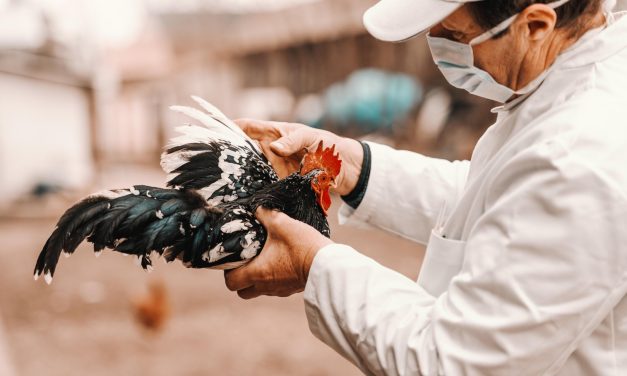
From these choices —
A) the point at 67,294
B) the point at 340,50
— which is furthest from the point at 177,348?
the point at 340,50

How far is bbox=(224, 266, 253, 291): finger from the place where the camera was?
1649mm

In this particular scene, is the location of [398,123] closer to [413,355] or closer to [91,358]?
[91,358]

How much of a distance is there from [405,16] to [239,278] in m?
0.81

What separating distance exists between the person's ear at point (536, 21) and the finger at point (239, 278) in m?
0.89

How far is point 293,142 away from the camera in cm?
193

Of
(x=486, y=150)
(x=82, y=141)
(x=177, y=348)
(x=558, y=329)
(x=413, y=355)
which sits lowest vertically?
(x=82, y=141)

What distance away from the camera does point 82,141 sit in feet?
44.5

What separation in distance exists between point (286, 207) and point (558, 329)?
92 centimetres

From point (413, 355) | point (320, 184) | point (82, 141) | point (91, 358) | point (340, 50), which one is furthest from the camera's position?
point (82, 141)

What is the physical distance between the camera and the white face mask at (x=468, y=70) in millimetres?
1274

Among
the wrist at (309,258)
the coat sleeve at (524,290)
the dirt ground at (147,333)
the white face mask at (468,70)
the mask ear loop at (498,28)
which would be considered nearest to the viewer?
the coat sleeve at (524,290)

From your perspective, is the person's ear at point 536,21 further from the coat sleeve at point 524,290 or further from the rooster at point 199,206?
the rooster at point 199,206

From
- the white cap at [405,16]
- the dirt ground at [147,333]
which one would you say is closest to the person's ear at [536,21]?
the white cap at [405,16]

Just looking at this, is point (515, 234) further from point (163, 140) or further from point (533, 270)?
point (163, 140)
